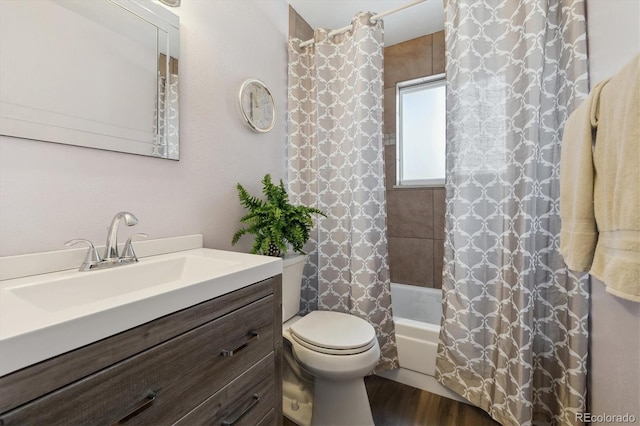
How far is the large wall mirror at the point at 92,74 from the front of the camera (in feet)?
2.71

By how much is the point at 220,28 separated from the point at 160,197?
96 centimetres

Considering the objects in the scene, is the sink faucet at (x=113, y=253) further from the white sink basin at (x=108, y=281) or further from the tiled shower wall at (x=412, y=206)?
the tiled shower wall at (x=412, y=206)

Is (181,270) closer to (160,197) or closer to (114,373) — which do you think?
(160,197)

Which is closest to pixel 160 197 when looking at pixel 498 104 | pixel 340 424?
pixel 340 424

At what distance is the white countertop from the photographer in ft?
1.46

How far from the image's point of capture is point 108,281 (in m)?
0.89

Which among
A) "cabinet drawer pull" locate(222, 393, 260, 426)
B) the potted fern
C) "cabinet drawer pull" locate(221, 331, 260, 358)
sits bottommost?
"cabinet drawer pull" locate(222, 393, 260, 426)

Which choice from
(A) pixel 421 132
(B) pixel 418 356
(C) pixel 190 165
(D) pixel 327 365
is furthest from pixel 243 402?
(A) pixel 421 132

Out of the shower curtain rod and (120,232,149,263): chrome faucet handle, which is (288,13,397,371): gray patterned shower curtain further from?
(120,232,149,263): chrome faucet handle

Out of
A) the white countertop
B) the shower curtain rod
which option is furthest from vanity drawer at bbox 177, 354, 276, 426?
the shower curtain rod

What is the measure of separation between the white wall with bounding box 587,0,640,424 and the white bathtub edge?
61 centimetres

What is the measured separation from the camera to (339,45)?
1855mm

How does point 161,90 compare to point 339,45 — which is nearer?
point 161,90

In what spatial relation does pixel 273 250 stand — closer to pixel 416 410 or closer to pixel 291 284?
pixel 291 284
